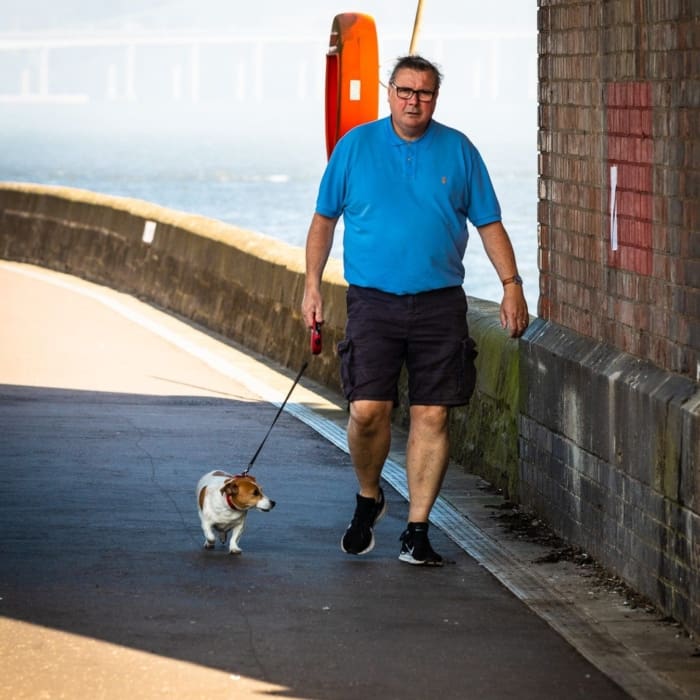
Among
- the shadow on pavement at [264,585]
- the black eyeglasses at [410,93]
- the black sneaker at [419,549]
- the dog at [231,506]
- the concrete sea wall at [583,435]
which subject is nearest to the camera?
the shadow on pavement at [264,585]

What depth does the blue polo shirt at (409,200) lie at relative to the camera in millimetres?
8328

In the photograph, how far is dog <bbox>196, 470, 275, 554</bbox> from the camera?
8469 mm

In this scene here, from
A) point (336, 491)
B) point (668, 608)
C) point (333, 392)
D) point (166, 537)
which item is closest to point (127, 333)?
point (333, 392)

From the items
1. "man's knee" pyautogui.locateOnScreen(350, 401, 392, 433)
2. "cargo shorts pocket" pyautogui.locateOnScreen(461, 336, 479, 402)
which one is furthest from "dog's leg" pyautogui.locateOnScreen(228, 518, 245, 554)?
"cargo shorts pocket" pyautogui.locateOnScreen(461, 336, 479, 402)

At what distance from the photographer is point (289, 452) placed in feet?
36.8

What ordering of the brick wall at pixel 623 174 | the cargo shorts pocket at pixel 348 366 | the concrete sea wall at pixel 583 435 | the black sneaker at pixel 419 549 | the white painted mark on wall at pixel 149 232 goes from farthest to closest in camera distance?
the white painted mark on wall at pixel 149 232 → the cargo shorts pocket at pixel 348 366 → the black sneaker at pixel 419 549 → the brick wall at pixel 623 174 → the concrete sea wall at pixel 583 435

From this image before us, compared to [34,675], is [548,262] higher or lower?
higher

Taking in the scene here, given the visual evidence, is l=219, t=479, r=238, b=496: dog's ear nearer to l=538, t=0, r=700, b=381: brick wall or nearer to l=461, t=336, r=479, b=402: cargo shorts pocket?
l=461, t=336, r=479, b=402: cargo shorts pocket

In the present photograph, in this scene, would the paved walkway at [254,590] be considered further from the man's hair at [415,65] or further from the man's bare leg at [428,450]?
the man's hair at [415,65]

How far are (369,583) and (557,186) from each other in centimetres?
201

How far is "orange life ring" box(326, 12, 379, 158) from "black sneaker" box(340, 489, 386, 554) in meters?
5.52

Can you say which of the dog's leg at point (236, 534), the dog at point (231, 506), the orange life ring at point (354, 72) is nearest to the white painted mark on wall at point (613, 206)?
the dog at point (231, 506)

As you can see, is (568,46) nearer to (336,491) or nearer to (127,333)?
(336,491)

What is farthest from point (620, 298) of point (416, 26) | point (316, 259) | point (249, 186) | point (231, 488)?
point (249, 186)
